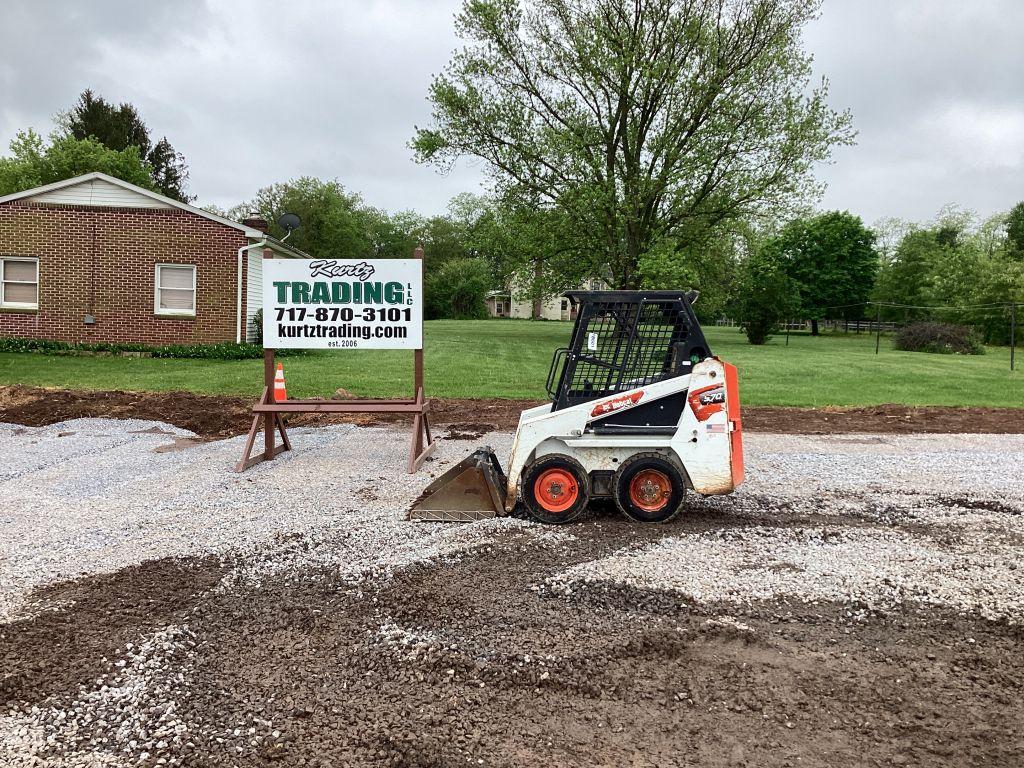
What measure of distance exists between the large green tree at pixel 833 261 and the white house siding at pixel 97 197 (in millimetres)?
45999


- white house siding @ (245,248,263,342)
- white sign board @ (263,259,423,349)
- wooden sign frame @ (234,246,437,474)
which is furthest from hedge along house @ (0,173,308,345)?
wooden sign frame @ (234,246,437,474)

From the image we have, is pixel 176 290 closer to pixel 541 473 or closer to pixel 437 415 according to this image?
pixel 437 415

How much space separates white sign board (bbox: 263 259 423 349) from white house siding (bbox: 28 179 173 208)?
573 inches

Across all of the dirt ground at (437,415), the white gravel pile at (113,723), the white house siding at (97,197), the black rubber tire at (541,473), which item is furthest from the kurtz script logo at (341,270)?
the white house siding at (97,197)

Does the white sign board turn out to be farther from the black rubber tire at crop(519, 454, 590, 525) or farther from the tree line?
the tree line

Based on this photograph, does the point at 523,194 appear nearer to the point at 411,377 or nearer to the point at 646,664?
the point at 411,377

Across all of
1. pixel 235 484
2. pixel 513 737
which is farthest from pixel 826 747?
pixel 235 484

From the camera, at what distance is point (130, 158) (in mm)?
42531

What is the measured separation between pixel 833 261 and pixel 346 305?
54484 mm

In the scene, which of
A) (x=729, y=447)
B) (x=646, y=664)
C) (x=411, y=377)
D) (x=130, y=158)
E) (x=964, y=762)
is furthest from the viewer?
(x=130, y=158)

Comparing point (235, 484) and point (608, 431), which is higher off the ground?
point (608, 431)

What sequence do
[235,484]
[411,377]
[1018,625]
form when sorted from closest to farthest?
[1018,625] < [235,484] < [411,377]

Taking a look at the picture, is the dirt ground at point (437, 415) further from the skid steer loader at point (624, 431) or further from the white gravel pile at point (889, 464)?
the skid steer loader at point (624, 431)

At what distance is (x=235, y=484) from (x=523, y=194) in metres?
25.2
